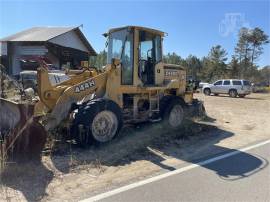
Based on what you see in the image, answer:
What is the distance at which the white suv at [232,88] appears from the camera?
3219 cm

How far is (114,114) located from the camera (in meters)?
8.67

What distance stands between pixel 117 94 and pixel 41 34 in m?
22.4

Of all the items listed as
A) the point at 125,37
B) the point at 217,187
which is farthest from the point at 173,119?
the point at 217,187

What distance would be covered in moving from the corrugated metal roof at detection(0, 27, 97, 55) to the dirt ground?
19.9 meters

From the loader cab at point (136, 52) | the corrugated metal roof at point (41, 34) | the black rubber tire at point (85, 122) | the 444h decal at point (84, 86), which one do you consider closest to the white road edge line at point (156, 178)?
the black rubber tire at point (85, 122)

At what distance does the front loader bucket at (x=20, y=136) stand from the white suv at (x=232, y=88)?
27.4m

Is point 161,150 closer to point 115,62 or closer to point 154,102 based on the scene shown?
point 115,62

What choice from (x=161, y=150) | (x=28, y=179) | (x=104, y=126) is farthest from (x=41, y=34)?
(x=28, y=179)

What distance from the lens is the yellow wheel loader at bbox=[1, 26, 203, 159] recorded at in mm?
8062

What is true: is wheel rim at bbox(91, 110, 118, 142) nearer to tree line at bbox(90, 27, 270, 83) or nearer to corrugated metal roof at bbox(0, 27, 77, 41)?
corrugated metal roof at bbox(0, 27, 77, 41)

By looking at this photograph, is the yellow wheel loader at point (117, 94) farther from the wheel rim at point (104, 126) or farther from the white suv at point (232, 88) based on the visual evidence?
the white suv at point (232, 88)

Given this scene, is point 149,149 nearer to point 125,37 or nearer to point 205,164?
point 205,164

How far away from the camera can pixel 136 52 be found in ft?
33.1

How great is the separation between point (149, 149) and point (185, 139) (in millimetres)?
1613
